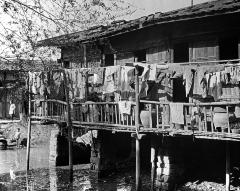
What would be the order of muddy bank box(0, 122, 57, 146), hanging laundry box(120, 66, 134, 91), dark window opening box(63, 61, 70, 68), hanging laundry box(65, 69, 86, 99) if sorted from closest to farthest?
hanging laundry box(120, 66, 134, 91) → hanging laundry box(65, 69, 86, 99) → dark window opening box(63, 61, 70, 68) → muddy bank box(0, 122, 57, 146)

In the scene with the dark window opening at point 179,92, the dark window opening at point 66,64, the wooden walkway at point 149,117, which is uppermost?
the dark window opening at point 66,64

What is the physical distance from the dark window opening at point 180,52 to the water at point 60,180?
5.18m

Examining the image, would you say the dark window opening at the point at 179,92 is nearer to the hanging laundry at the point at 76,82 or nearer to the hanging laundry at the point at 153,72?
the hanging laundry at the point at 153,72

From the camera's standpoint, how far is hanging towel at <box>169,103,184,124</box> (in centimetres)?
1157

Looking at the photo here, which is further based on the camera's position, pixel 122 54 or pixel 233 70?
pixel 122 54

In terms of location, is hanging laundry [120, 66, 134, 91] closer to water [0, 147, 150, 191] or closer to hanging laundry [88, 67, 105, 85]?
hanging laundry [88, 67, 105, 85]

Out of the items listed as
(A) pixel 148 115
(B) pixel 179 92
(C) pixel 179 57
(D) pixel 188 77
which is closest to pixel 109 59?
(C) pixel 179 57

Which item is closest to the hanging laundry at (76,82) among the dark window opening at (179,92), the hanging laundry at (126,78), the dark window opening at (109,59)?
the hanging laundry at (126,78)

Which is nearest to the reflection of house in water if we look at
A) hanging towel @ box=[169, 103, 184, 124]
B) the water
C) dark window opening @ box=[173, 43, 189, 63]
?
dark window opening @ box=[173, 43, 189, 63]

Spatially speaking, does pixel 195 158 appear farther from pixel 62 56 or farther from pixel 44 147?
pixel 44 147

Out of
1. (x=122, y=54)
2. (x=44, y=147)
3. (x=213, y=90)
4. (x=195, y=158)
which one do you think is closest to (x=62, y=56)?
(x=122, y=54)

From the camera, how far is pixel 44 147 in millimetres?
28109

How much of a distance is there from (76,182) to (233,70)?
9.29 m

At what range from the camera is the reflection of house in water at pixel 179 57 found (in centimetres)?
1145
